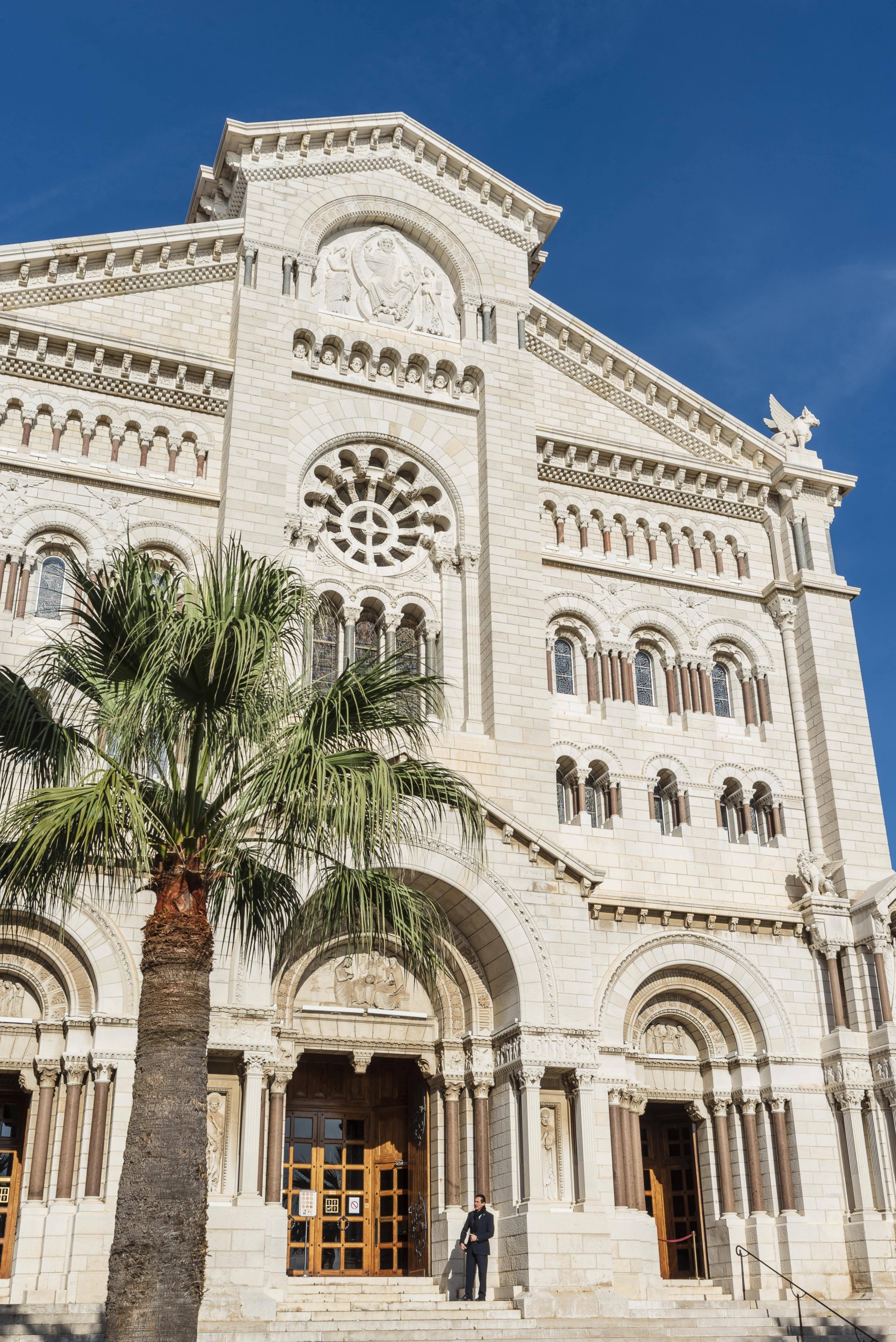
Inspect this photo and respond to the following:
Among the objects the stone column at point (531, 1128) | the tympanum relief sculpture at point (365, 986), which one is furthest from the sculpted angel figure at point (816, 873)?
the tympanum relief sculpture at point (365, 986)

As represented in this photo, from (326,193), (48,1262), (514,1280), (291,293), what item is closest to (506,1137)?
(514,1280)

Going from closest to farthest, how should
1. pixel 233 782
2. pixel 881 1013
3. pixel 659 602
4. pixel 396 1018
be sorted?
pixel 233 782 < pixel 396 1018 < pixel 881 1013 < pixel 659 602

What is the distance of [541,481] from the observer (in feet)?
102

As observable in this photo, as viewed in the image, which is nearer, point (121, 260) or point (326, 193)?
point (121, 260)

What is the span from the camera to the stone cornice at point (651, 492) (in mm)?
31172

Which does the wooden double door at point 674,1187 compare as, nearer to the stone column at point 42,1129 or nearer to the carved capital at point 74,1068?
the carved capital at point 74,1068

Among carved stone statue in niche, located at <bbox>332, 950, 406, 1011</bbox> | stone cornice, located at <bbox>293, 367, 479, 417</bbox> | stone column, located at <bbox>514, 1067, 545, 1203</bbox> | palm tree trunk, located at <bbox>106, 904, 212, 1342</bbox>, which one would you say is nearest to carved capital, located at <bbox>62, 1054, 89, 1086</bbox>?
carved stone statue in niche, located at <bbox>332, 950, 406, 1011</bbox>

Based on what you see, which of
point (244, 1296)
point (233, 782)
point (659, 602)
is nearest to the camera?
point (233, 782)

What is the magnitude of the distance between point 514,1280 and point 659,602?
48.4 ft

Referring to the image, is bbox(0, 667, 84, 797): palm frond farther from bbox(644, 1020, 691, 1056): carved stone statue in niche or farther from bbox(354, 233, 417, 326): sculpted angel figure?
bbox(354, 233, 417, 326): sculpted angel figure

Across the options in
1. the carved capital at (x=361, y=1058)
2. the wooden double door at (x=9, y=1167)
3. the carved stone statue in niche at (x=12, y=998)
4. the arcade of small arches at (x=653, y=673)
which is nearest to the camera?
the wooden double door at (x=9, y=1167)

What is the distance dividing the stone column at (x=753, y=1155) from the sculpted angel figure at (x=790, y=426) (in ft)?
51.2

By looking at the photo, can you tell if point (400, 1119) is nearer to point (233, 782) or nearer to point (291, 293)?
point (233, 782)

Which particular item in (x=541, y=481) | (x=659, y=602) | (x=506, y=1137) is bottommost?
(x=506, y=1137)
